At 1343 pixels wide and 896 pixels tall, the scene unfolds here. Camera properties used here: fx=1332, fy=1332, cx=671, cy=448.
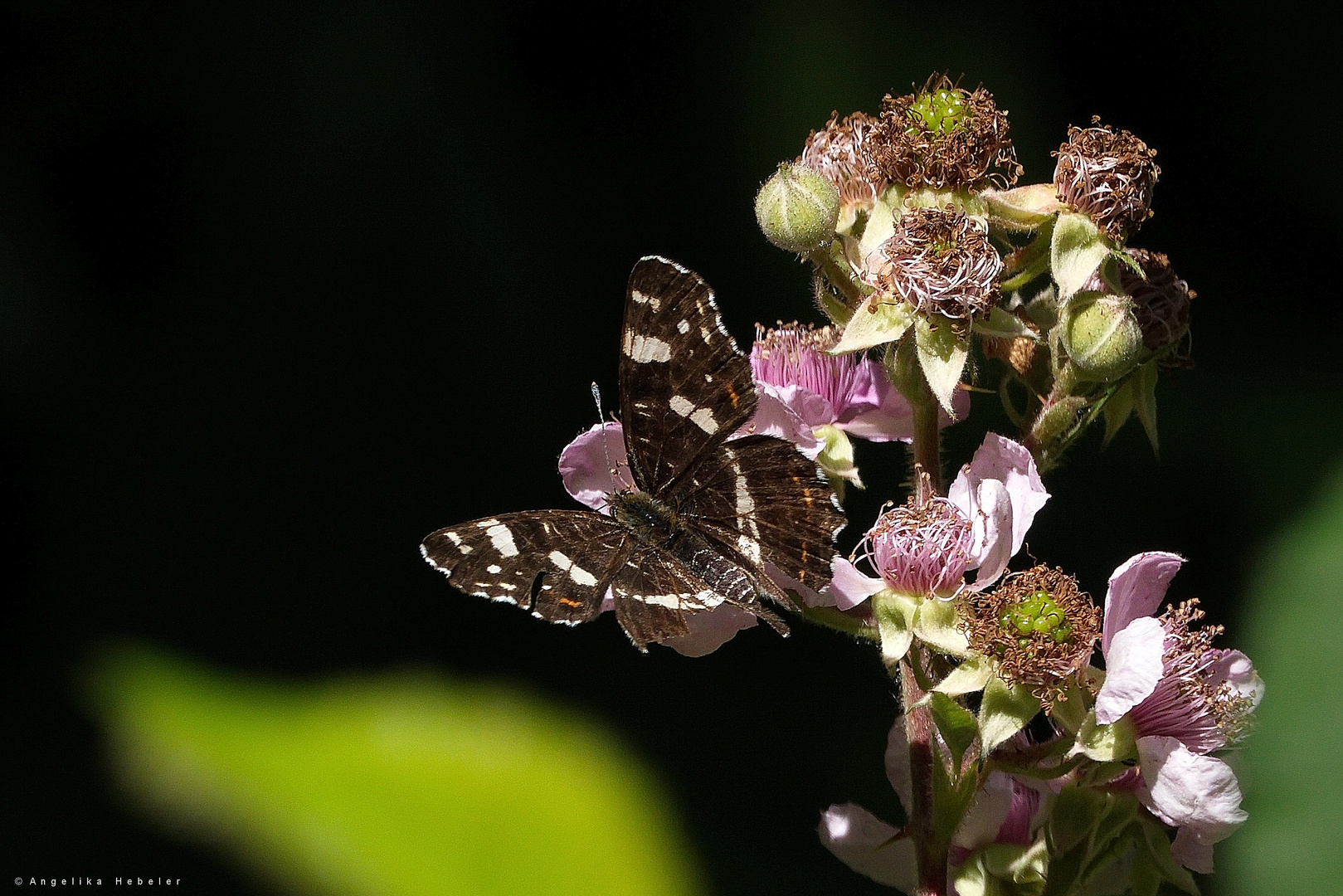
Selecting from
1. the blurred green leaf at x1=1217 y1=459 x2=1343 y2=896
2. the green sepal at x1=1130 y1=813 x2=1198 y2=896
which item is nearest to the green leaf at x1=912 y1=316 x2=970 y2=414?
the green sepal at x1=1130 y1=813 x2=1198 y2=896

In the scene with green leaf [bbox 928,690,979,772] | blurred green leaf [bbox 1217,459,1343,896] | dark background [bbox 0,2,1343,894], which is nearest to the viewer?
green leaf [bbox 928,690,979,772]

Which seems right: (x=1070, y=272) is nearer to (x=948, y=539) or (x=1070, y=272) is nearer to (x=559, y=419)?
(x=948, y=539)

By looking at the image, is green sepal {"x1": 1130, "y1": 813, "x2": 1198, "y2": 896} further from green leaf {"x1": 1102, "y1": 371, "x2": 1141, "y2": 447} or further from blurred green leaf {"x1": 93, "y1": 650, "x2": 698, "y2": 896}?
blurred green leaf {"x1": 93, "y1": 650, "x2": 698, "y2": 896}

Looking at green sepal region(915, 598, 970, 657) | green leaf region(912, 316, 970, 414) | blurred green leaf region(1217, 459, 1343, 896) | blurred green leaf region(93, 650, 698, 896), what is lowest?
blurred green leaf region(93, 650, 698, 896)

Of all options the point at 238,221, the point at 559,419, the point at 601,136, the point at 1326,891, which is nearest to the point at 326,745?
the point at 559,419

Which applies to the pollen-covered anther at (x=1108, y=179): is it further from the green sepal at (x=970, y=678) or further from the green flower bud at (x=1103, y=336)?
the green sepal at (x=970, y=678)

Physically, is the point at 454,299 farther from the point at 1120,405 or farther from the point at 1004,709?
A: the point at 1004,709
